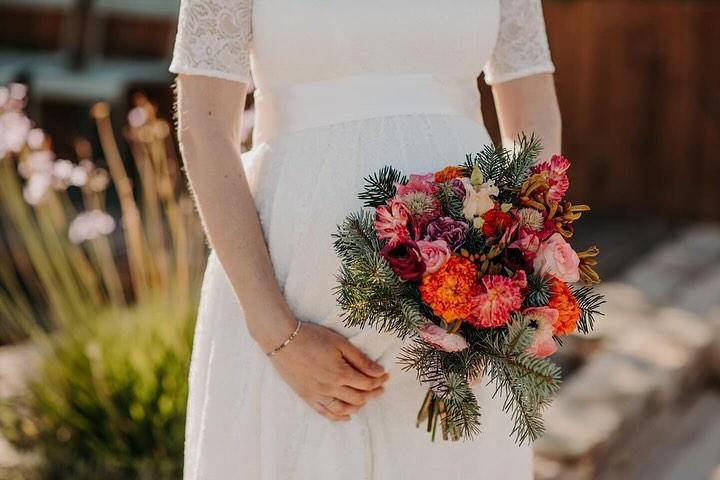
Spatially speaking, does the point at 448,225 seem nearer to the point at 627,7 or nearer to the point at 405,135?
the point at 405,135

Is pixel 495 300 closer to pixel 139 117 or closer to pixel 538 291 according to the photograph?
pixel 538 291

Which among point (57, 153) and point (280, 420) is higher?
point (280, 420)

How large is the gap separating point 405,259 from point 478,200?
13cm

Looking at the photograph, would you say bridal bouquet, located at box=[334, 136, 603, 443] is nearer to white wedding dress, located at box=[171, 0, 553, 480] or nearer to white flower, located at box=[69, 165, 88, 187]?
white wedding dress, located at box=[171, 0, 553, 480]

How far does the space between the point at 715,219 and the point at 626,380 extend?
317 cm

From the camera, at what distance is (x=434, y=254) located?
1577 mm

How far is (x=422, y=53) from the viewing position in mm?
1848

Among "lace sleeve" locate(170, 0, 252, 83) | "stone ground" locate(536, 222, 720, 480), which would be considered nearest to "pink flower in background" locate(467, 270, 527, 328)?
"lace sleeve" locate(170, 0, 252, 83)

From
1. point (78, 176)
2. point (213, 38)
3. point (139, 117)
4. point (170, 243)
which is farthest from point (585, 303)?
point (170, 243)

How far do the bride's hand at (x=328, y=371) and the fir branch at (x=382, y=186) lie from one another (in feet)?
0.73

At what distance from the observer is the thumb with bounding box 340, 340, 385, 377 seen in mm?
1780

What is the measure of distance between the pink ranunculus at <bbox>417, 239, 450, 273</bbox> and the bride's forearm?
29 cm

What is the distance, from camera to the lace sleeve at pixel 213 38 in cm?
176

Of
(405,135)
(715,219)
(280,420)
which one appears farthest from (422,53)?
(715,219)
